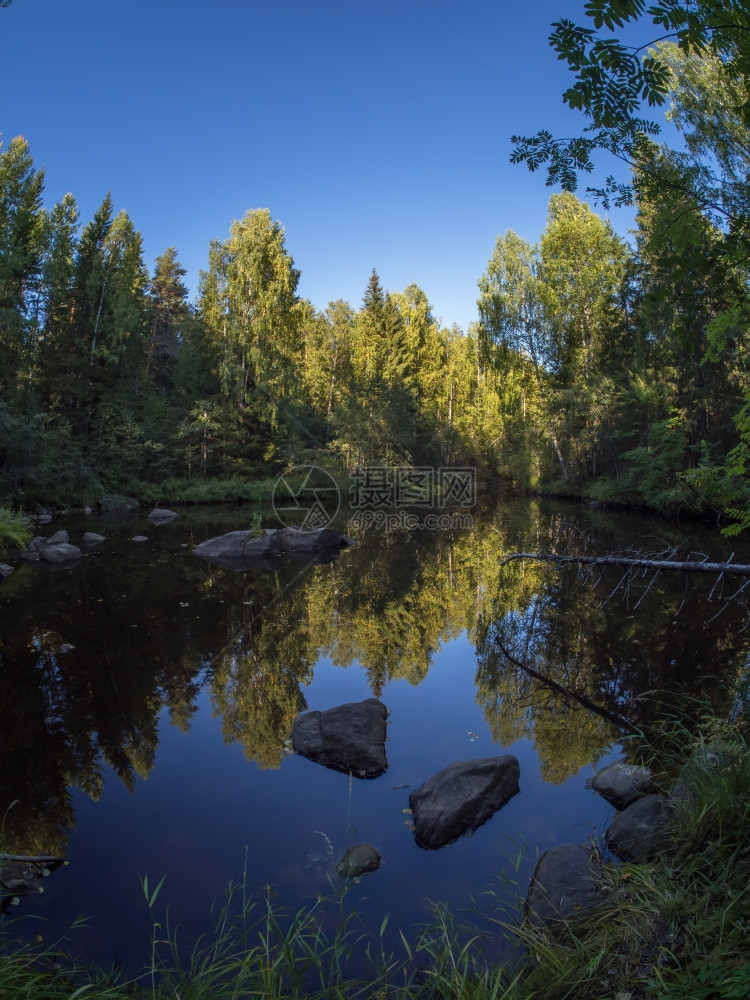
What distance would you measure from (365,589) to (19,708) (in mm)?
6238

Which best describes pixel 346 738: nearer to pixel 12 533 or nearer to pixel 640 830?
pixel 640 830

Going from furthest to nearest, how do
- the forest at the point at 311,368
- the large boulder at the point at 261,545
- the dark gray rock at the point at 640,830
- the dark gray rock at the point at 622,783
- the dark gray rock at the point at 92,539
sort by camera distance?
the forest at the point at 311,368 < the dark gray rock at the point at 92,539 < the large boulder at the point at 261,545 < the dark gray rock at the point at 622,783 < the dark gray rock at the point at 640,830

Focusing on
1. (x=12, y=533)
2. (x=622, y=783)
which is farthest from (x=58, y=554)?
(x=622, y=783)

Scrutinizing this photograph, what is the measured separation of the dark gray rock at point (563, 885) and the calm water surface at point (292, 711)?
0.17 meters

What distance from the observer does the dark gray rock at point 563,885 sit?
2960 mm

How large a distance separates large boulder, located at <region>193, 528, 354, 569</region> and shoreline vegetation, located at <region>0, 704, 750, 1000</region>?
10514mm

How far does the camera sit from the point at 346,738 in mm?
5168

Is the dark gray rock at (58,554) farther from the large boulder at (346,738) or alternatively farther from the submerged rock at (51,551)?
the large boulder at (346,738)

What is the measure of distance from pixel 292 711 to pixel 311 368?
105 feet

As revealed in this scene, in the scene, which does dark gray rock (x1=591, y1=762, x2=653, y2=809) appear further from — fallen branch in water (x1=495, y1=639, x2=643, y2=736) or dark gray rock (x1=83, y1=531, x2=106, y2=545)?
dark gray rock (x1=83, y1=531, x2=106, y2=545)

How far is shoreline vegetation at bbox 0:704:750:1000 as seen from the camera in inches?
83.4

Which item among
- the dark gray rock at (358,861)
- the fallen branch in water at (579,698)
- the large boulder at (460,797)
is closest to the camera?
the dark gray rock at (358,861)

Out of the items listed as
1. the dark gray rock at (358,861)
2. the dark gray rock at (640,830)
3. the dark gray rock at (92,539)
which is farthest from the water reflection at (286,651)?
the dark gray rock at (92,539)

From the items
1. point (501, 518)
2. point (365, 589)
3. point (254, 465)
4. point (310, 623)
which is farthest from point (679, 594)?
point (254, 465)
